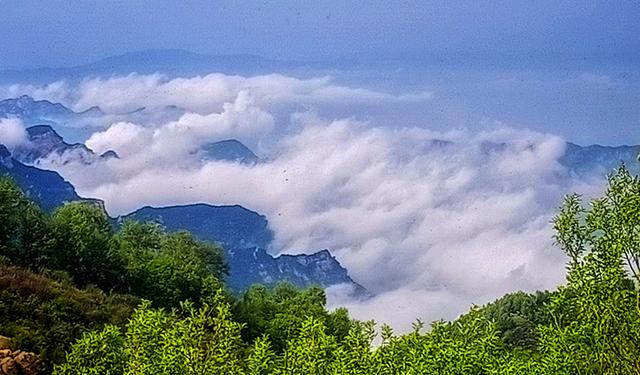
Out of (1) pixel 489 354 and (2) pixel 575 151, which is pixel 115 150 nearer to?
(2) pixel 575 151

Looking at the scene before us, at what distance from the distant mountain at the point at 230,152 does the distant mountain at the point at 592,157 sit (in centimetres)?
1147

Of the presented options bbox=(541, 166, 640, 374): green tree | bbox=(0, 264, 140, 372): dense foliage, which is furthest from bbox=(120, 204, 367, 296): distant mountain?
bbox=(541, 166, 640, 374): green tree

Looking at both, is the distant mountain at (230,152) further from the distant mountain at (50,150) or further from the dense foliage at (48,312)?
the dense foliage at (48,312)

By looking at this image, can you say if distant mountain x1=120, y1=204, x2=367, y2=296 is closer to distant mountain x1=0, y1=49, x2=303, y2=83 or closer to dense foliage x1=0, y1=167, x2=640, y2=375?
distant mountain x1=0, y1=49, x2=303, y2=83

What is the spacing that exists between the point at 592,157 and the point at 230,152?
43.2 ft

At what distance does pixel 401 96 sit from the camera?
29.2 m

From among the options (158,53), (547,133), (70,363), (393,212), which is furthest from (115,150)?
(70,363)

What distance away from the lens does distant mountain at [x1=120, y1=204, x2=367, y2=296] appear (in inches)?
1171

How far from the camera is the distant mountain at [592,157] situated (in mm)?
26688

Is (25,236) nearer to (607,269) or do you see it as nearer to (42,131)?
(607,269)

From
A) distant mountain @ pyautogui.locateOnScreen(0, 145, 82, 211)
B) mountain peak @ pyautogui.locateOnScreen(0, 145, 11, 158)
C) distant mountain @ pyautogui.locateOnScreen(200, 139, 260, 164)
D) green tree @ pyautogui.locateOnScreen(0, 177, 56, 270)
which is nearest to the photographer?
green tree @ pyautogui.locateOnScreen(0, 177, 56, 270)

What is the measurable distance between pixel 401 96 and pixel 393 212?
4.25 metres

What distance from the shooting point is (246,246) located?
30422 mm

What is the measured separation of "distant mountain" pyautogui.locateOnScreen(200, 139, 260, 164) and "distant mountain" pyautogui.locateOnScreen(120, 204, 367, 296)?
2485 mm
